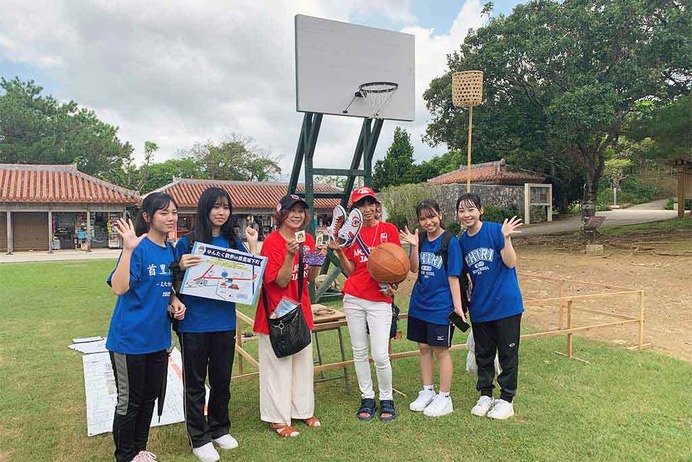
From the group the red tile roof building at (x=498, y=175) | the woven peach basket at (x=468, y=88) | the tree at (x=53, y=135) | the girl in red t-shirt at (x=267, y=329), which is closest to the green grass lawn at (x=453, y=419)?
the girl in red t-shirt at (x=267, y=329)

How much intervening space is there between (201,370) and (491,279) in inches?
80.1

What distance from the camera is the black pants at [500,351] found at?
3384mm

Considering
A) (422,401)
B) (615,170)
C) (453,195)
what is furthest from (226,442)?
(615,170)

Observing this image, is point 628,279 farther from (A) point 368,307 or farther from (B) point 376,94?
(A) point 368,307

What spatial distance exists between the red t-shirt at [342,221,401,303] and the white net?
503 cm

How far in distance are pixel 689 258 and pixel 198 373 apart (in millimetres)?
12604

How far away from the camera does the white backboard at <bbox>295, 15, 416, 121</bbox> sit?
7.44m

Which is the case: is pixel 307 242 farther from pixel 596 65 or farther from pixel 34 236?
pixel 34 236

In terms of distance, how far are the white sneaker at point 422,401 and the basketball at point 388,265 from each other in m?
0.97

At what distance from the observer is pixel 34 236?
21734 millimetres

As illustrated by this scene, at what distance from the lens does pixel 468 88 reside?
7.78 meters

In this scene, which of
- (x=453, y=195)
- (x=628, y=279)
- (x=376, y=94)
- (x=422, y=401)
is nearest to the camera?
(x=422, y=401)

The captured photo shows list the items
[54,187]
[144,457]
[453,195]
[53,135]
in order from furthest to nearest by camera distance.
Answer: [53,135] → [453,195] → [54,187] → [144,457]

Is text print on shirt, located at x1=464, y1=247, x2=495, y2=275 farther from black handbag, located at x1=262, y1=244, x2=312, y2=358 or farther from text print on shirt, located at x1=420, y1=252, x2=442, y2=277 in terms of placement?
black handbag, located at x1=262, y1=244, x2=312, y2=358
